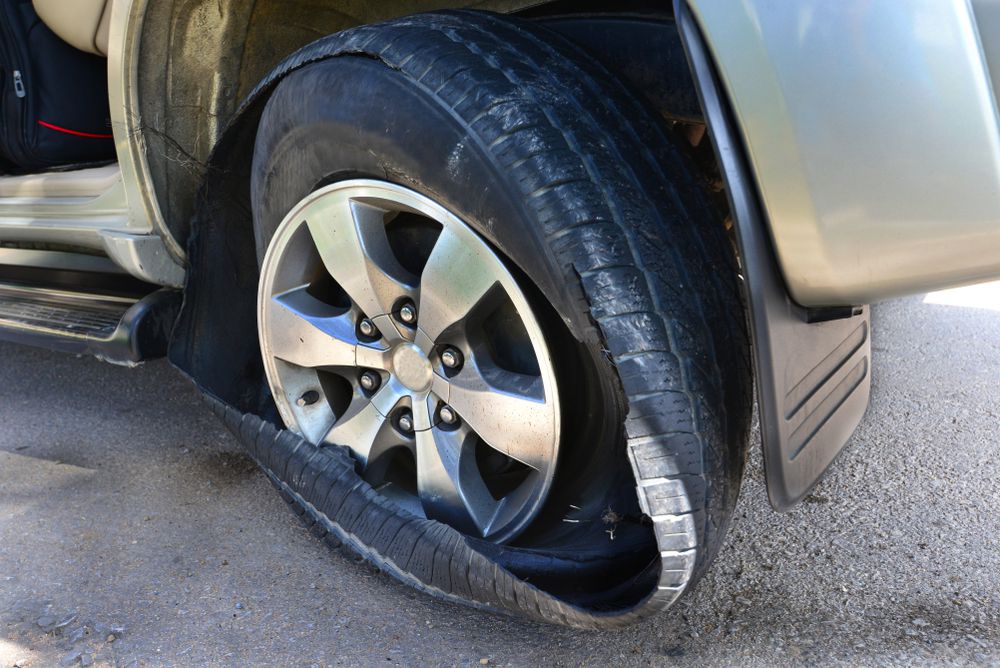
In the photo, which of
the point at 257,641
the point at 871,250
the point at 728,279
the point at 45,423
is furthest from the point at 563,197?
the point at 45,423

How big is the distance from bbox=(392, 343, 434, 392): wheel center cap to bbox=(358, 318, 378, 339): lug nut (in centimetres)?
7

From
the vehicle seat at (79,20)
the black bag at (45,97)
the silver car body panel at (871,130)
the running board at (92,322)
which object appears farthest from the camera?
the black bag at (45,97)

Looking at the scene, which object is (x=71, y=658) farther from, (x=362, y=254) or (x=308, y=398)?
(x=362, y=254)

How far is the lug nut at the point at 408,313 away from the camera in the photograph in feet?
5.17

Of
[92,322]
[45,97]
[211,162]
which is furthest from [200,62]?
[45,97]

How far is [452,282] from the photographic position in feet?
4.79

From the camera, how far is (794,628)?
1496 millimetres

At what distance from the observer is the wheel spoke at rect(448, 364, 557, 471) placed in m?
1.43

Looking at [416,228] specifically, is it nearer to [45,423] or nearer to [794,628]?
[794,628]

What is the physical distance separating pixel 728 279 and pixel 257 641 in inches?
41.1

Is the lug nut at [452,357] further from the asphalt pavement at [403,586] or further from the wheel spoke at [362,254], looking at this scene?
the asphalt pavement at [403,586]

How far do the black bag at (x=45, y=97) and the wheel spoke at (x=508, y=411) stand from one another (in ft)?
5.54

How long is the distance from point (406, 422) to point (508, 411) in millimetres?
287

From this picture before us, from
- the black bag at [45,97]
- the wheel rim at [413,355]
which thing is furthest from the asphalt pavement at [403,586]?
the black bag at [45,97]
